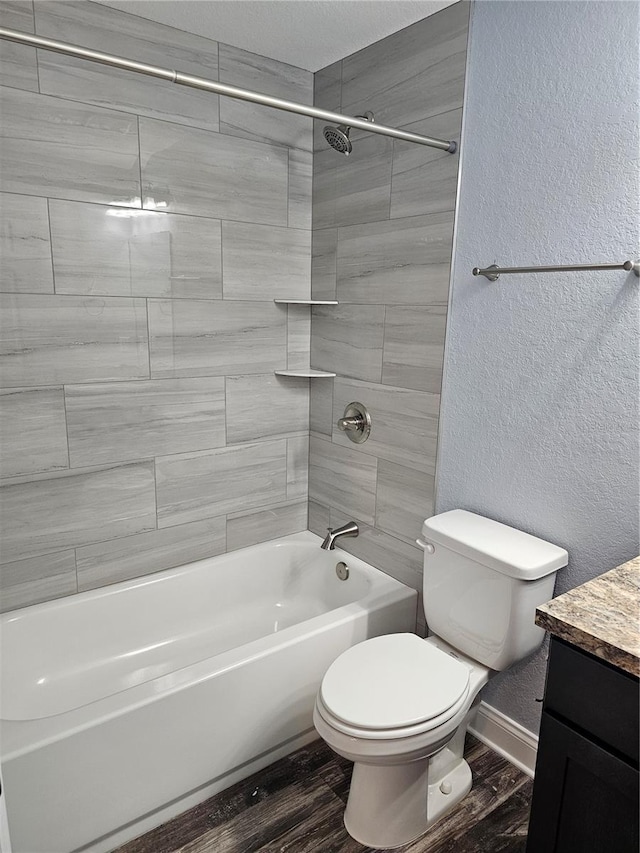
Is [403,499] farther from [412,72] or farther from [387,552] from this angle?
[412,72]

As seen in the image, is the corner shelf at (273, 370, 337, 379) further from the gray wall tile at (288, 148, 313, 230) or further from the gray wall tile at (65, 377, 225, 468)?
the gray wall tile at (288, 148, 313, 230)

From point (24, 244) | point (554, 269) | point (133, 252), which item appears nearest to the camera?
point (554, 269)

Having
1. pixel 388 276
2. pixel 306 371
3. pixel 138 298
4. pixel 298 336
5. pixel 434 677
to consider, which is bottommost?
pixel 434 677

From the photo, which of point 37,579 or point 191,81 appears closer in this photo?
point 191,81

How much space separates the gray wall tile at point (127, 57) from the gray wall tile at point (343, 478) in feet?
4.64

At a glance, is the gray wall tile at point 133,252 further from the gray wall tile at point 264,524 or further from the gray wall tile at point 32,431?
the gray wall tile at point 264,524

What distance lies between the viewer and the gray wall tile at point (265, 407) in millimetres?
2506

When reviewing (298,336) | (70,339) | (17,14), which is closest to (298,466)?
(298,336)

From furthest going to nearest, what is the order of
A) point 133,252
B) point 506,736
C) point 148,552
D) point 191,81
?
point 148,552, point 133,252, point 506,736, point 191,81

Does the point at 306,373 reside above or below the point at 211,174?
below

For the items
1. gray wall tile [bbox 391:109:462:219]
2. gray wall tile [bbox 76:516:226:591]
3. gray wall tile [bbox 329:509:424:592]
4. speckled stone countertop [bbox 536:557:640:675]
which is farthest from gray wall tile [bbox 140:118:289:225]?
speckled stone countertop [bbox 536:557:640:675]

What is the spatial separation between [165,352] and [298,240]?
0.79 m

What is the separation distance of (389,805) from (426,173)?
6.63 feet

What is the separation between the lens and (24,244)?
A: 1914 millimetres
